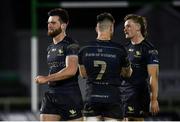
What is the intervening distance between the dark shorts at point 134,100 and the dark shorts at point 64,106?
864 mm

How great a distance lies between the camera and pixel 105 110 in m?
7.01

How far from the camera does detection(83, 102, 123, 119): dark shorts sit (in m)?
6.98

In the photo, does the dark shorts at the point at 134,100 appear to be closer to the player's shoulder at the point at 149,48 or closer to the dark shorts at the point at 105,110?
the player's shoulder at the point at 149,48

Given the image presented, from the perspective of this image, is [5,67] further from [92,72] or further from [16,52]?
[92,72]

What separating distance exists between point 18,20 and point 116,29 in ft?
17.9

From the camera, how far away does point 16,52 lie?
15719 mm

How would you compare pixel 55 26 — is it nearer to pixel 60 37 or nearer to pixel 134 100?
pixel 60 37

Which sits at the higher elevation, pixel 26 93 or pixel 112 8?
pixel 112 8

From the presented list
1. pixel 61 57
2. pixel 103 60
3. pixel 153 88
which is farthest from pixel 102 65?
pixel 153 88

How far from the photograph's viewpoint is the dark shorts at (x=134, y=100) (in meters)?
7.77

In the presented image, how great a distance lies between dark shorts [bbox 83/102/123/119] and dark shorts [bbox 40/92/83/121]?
12 cm

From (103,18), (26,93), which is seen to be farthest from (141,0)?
(103,18)

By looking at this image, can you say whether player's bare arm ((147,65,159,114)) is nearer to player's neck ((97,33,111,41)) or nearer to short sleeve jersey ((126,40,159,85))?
short sleeve jersey ((126,40,159,85))

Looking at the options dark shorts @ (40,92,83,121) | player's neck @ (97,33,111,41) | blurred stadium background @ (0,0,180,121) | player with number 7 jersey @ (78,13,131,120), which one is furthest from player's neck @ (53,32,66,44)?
blurred stadium background @ (0,0,180,121)
